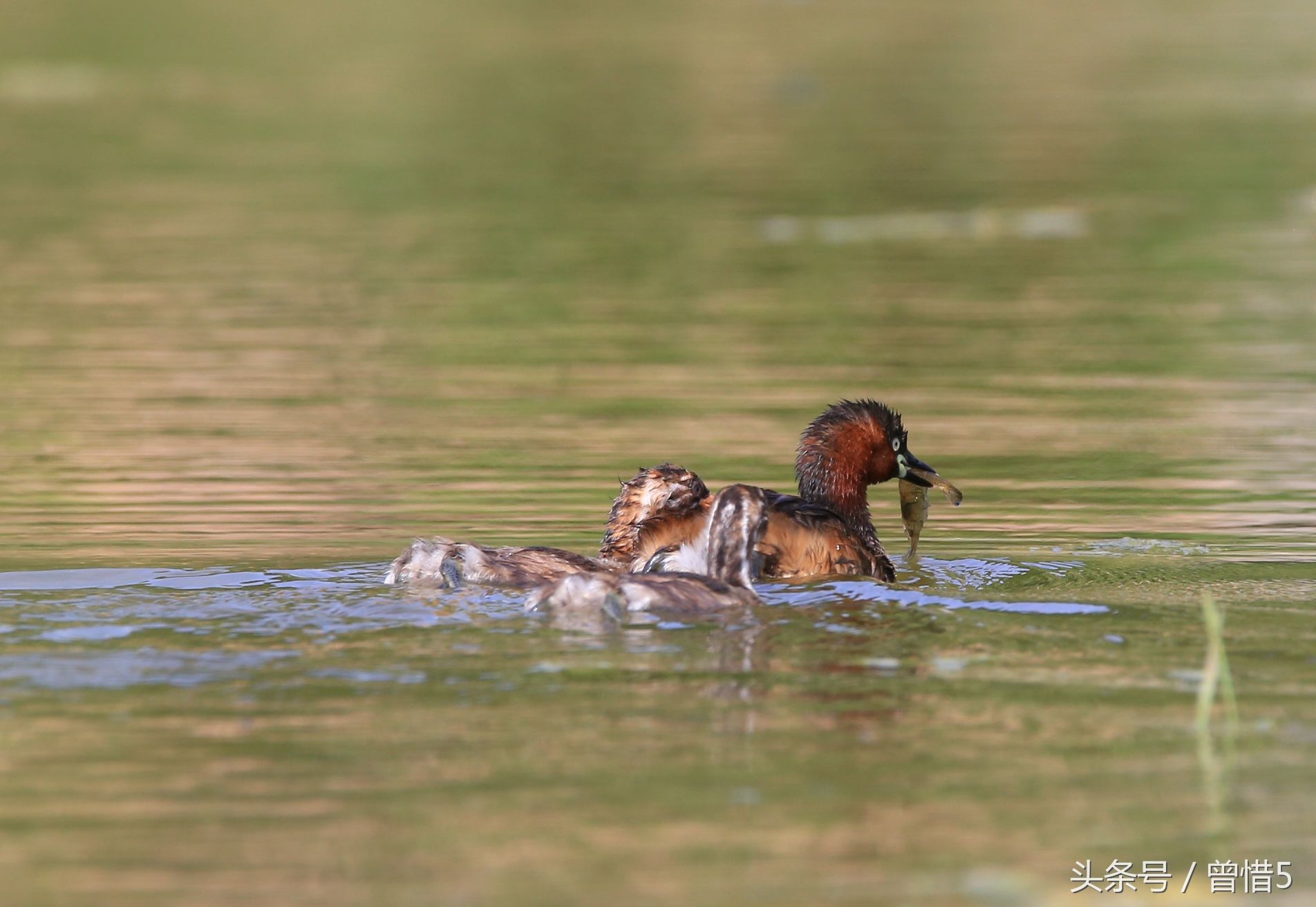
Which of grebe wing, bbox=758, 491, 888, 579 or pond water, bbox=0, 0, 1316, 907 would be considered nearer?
pond water, bbox=0, 0, 1316, 907

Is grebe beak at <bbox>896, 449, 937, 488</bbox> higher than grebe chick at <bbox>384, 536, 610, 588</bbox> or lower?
higher

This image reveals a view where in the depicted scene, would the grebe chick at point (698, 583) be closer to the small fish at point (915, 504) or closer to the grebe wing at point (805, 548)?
the grebe wing at point (805, 548)

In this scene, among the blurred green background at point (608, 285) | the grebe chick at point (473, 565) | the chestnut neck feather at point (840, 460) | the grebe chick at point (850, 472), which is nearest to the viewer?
the grebe chick at point (473, 565)

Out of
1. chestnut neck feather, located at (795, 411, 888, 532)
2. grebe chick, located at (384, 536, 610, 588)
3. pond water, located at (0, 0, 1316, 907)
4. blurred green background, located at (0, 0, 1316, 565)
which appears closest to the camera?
pond water, located at (0, 0, 1316, 907)

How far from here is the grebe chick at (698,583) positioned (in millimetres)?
8898

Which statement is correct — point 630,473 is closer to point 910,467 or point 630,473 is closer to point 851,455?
point 851,455

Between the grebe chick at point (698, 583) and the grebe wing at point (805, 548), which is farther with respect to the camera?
the grebe wing at point (805, 548)

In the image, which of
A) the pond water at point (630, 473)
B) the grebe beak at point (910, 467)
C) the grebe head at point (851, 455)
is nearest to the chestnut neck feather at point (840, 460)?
the grebe head at point (851, 455)

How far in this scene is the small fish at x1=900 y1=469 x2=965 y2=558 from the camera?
1085 centimetres

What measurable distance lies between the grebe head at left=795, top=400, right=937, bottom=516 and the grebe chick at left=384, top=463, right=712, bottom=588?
62 centimetres

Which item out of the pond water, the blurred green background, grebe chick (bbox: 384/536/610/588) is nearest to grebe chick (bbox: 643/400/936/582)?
the pond water

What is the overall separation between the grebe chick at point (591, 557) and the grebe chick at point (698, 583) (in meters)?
0.30

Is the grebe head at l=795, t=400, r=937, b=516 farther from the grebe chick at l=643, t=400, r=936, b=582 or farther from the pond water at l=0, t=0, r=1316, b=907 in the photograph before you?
the pond water at l=0, t=0, r=1316, b=907

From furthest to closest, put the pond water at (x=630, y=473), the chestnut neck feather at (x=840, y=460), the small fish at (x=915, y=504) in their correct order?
1. the small fish at (x=915, y=504)
2. the chestnut neck feather at (x=840, y=460)
3. the pond water at (x=630, y=473)
